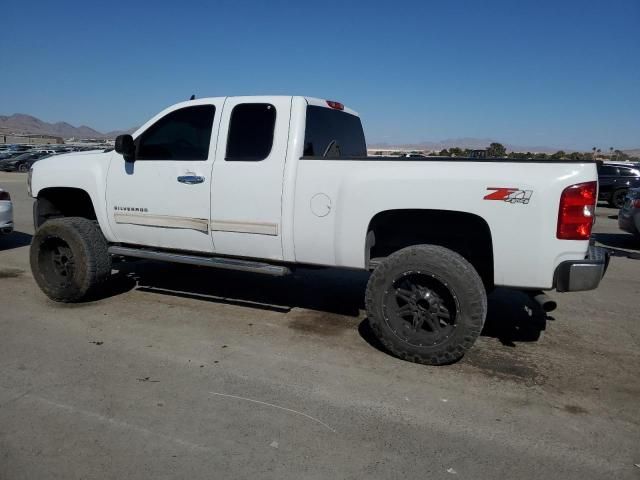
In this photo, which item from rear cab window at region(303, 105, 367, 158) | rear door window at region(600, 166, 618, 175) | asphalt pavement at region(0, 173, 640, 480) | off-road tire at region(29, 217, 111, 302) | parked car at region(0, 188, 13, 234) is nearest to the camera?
asphalt pavement at region(0, 173, 640, 480)

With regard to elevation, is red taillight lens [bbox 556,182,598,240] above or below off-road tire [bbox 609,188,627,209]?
above

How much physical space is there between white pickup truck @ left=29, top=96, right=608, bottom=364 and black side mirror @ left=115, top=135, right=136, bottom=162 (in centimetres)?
1

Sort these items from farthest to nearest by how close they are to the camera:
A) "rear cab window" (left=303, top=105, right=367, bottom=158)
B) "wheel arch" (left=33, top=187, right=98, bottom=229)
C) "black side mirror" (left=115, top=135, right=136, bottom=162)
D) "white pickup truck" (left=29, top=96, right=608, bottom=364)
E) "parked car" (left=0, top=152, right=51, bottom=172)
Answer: "parked car" (left=0, top=152, right=51, bottom=172) → "wheel arch" (left=33, top=187, right=98, bottom=229) → "black side mirror" (left=115, top=135, right=136, bottom=162) → "rear cab window" (left=303, top=105, right=367, bottom=158) → "white pickup truck" (left=29, top=96, right=608, bottom=364)

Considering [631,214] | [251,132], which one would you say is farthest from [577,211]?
[631,214]

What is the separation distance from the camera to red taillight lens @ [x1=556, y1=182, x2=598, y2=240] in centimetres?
379

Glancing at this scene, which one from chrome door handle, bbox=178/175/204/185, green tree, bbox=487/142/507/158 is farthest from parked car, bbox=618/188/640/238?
chrome door handle, bbox=178/175/204/185

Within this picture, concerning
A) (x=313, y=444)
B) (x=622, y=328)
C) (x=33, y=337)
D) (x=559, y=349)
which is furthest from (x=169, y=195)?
(x=622, y=328)

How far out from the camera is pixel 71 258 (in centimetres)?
573

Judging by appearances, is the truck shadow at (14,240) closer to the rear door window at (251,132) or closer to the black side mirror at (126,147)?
the black side mirror at (126,147)

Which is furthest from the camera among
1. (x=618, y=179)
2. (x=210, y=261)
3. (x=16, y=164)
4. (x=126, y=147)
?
(x=16, y=164)

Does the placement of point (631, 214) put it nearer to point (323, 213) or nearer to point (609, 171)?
point (323, 213)

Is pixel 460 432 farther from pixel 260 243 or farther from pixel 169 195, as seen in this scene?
pixel 169 195

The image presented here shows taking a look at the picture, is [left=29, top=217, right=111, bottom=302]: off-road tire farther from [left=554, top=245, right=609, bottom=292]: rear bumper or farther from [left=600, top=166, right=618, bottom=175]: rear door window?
[left=600, top=166, right=618, bottom=175]: rear door window

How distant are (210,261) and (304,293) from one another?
5.39 ft
